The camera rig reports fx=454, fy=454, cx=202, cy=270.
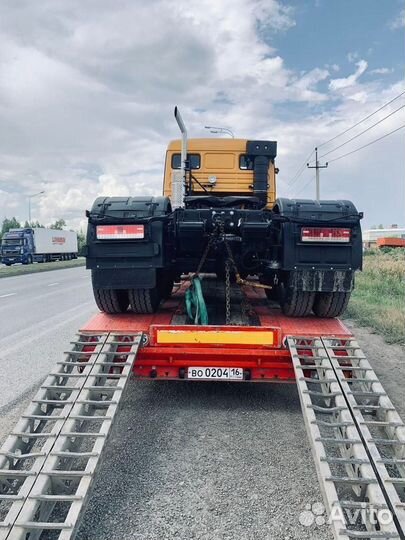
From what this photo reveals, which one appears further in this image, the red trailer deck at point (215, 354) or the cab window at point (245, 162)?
the cab window at point (245, 162)

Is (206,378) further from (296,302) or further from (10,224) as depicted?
(10,224)

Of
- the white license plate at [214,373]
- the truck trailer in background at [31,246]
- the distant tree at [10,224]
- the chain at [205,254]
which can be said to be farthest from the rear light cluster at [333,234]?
the distant tree at [10,224]

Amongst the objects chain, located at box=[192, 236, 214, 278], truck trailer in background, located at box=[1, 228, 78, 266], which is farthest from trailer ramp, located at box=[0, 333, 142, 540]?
truck trailer in background, located at box=[1, 228, 78, 266]

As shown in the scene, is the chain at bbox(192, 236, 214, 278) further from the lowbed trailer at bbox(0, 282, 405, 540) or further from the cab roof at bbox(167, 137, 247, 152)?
the cab roof at bbox(167, 137, 247, 152)

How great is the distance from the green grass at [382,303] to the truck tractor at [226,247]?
10.9ft

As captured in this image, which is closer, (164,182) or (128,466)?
(128,466)

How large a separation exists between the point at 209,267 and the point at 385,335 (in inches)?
151

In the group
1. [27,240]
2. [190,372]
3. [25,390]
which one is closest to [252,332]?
[190,372]

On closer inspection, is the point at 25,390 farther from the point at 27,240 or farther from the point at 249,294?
the point at 27,240

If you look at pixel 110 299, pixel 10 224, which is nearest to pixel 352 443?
pixel 110 299

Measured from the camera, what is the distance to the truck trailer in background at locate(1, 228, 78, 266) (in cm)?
3938

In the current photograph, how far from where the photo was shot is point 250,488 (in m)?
3.02

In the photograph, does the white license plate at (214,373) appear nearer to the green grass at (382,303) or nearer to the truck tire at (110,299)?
the truck tire at (110,299)

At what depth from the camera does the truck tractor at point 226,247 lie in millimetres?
4625
